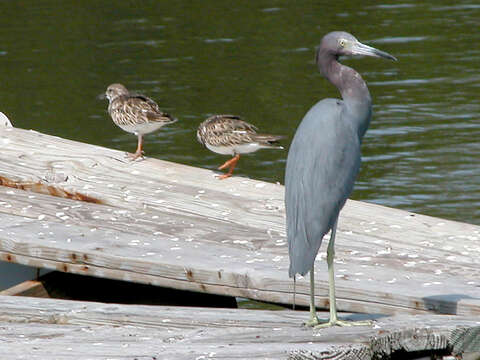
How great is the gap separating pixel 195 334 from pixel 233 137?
12.0 feet

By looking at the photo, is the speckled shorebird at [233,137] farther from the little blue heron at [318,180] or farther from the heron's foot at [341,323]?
the heron's foot at [341,323]

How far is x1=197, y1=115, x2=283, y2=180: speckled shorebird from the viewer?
26.1ft

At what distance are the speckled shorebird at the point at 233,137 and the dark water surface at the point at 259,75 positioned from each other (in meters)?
1.96

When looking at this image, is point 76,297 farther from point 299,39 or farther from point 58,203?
point 299,39

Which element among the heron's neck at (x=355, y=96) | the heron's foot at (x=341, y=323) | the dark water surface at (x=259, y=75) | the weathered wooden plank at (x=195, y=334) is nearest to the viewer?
the weathered wooden plank at (x=195, y=334)

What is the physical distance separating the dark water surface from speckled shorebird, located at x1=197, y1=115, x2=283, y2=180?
6.42ft

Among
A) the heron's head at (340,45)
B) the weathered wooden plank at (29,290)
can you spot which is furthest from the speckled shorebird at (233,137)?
the heron's head at (340,45)

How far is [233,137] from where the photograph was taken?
802 centimetres

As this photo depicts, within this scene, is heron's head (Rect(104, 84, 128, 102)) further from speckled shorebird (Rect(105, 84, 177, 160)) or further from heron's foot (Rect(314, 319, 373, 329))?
heron's foot (Rect(314, 319, 373, 329))

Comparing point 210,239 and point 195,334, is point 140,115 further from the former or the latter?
point 195,334

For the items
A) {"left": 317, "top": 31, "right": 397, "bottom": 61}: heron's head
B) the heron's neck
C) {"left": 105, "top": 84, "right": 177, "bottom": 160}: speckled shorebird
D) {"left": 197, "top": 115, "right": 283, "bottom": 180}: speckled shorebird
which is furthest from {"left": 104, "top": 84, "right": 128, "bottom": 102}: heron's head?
the heron's neck

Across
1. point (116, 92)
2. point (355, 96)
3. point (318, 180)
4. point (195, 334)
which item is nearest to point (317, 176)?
point (318, 180)

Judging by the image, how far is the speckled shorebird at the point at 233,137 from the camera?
7969 millimetres

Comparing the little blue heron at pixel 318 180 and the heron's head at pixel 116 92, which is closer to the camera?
the little blue heron at pixel 318 180
